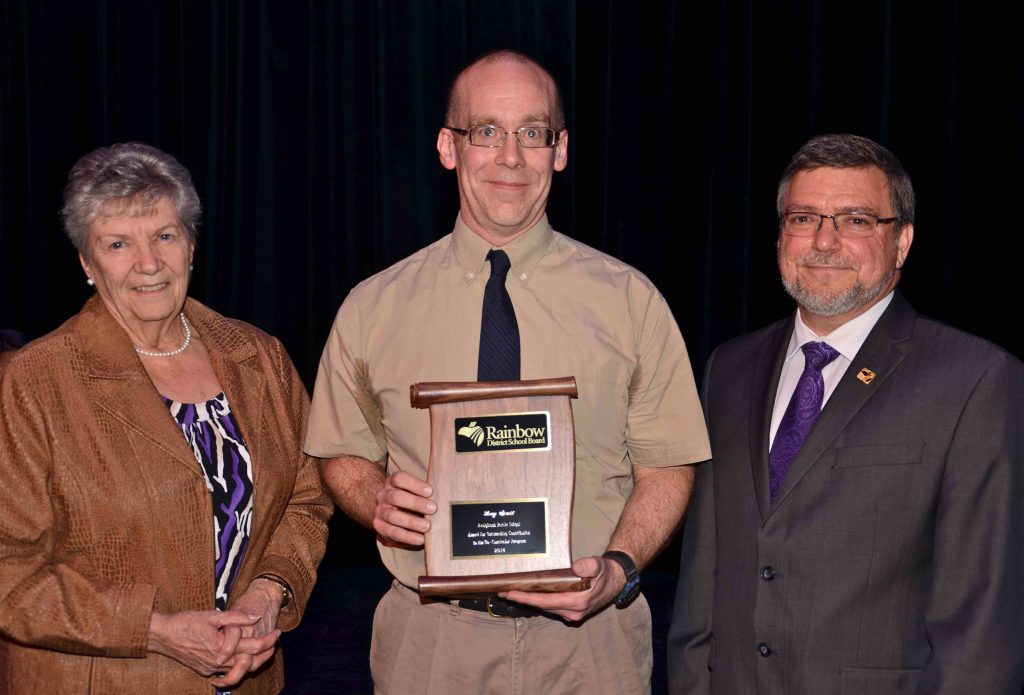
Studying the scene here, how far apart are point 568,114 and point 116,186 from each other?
3751mm

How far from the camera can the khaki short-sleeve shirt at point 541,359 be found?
230 cm

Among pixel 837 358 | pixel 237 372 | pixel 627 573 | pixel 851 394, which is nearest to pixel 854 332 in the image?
pixel 837 358

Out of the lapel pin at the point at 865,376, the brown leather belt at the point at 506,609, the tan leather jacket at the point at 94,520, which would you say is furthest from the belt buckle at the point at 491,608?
the lapel pin at the point at 865,376

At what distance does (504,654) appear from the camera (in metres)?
2.21

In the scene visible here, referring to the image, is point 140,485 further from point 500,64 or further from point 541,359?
point 500,64

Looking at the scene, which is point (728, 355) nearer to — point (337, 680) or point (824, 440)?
point (824, 440)

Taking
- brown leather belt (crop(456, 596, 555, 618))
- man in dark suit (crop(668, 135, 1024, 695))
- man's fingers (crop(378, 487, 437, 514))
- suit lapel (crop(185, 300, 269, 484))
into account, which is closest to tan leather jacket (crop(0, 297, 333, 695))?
suit lapel (crop(185, 300, 269, 484))

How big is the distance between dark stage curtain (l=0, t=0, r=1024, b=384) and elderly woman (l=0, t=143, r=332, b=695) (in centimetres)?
356

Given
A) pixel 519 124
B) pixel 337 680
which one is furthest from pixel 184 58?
pixel 519 124

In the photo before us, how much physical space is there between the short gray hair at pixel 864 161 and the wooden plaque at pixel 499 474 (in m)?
0.81

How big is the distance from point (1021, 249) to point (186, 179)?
182 inches

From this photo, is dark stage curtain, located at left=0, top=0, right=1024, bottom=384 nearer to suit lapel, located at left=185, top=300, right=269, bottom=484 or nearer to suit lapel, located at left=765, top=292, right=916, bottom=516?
suit lapel, located at left=185, top=300, right=269, bottom=484

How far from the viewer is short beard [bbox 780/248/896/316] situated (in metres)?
2.33

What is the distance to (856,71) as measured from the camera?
5691mm
